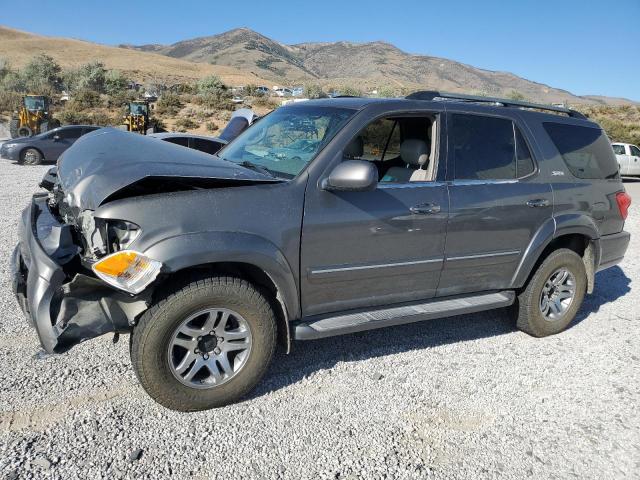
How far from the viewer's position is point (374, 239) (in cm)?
356

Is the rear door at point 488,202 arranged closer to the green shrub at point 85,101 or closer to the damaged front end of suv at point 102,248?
the damaged front end of suv at point 102,248

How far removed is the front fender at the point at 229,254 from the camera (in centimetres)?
287

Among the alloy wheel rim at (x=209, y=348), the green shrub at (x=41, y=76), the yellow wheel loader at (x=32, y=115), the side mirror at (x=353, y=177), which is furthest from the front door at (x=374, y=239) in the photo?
the green shrub at (x=41, y=76)

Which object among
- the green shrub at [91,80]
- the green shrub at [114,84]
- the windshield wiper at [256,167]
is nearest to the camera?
the windshield wiper at [256,167]

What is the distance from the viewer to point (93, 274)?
2992mm

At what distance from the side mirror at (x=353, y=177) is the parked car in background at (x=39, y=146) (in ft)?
48.6

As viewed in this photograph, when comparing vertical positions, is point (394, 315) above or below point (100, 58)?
below

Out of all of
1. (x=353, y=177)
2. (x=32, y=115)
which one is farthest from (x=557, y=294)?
(x=32, y=115)

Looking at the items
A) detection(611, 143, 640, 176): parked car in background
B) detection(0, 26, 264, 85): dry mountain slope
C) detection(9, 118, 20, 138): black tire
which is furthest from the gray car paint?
detection(0, 26, 264, 85): dry mountain slope

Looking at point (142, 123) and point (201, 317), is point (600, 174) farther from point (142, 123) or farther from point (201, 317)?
point (142, 123)

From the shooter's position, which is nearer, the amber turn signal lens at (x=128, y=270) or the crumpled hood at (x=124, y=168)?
the amber turn signal lens at (x=128, y=270)

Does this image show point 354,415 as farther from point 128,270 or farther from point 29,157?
point 29,157

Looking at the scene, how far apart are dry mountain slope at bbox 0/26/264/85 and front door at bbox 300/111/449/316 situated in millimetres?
74514

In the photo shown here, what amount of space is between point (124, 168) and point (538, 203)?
327cm
